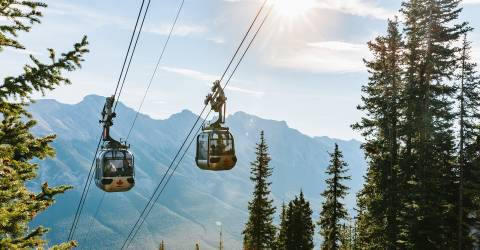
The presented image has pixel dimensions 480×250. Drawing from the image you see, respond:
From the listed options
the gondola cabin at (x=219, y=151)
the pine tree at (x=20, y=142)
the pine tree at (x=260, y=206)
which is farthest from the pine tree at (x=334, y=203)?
the pine tree at (x=20, y=142)

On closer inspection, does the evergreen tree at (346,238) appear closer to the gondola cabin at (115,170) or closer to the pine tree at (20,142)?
the gondola cabin at (115,170)

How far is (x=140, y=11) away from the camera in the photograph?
939 centimetres

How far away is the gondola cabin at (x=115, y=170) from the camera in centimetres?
1861

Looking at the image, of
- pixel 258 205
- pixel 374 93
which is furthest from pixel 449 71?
pixel 258 205

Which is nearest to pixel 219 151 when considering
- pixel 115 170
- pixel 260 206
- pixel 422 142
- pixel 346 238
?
pixel 115 170

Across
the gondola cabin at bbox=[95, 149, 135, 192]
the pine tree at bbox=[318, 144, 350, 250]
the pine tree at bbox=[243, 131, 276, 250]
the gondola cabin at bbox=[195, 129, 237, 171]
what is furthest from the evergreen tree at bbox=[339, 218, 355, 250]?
the gondola cabin at bbox=[95, 149, 135, 192]

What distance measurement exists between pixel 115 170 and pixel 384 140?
24589 mm

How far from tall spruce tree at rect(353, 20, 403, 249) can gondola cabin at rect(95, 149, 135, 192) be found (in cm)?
2204

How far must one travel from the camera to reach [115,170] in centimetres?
→ 1886

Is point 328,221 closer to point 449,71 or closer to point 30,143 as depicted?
point 449,71

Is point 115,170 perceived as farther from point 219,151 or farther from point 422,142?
point 422,142

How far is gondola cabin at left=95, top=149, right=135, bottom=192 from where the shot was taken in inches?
733

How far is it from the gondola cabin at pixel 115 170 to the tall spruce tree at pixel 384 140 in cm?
2204

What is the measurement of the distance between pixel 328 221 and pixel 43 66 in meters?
36.9
